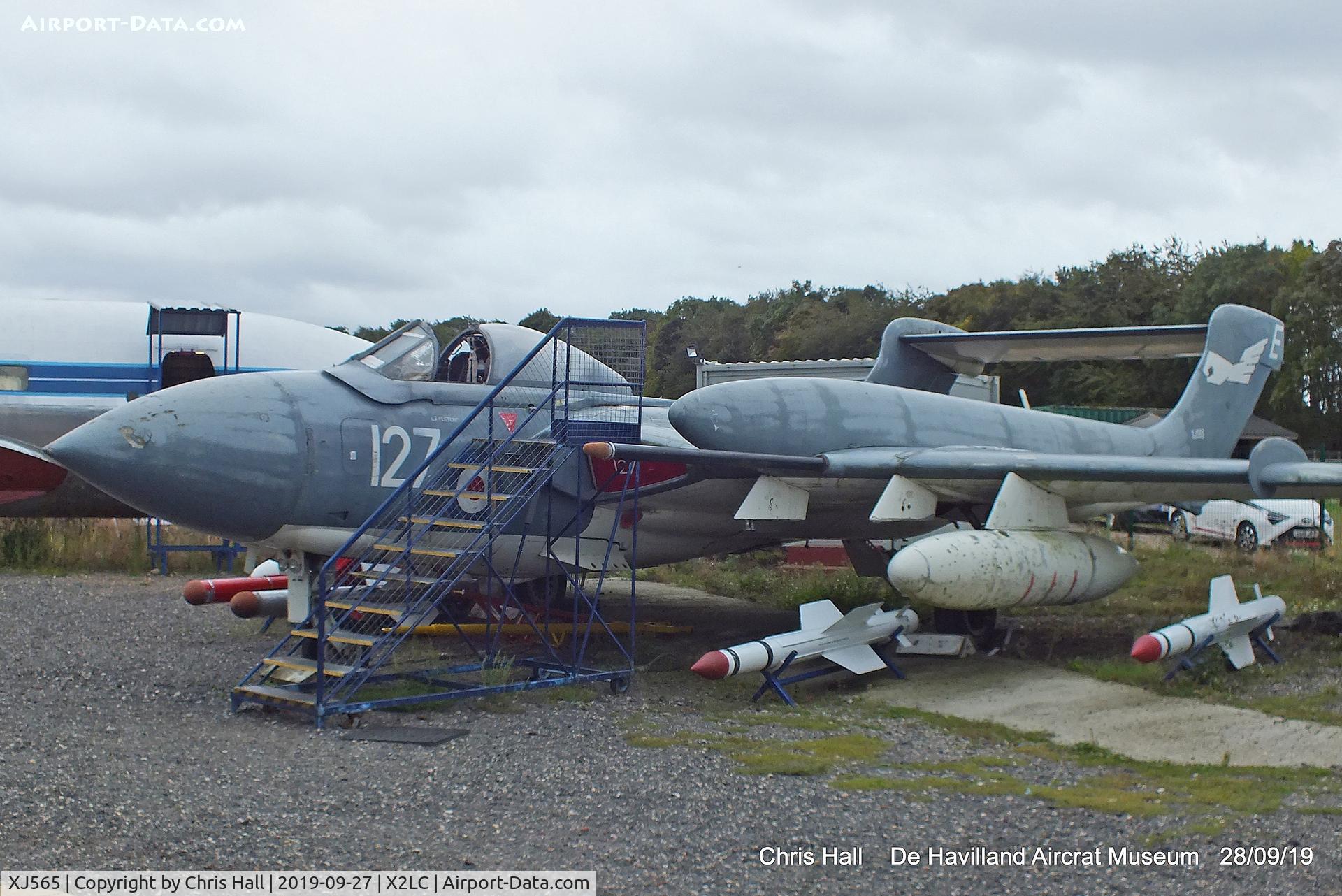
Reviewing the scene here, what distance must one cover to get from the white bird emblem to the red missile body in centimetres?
1052

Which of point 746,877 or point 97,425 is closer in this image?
point 746,877

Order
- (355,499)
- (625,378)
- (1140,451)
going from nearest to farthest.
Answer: (355,499), (625,378), (1140,451)

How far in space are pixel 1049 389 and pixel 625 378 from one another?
4194 centimetres

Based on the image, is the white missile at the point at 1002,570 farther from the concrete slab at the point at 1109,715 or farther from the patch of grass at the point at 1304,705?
the patch of grass at the point at 1304,705

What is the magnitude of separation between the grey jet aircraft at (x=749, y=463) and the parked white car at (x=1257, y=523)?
11.3 metres

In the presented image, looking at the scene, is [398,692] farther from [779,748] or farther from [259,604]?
[779,748]

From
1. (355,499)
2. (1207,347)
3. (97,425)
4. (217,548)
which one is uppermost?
(1207,347)

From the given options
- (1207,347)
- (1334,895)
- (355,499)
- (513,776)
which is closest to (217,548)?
(355,499)

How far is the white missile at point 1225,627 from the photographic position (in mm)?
9734

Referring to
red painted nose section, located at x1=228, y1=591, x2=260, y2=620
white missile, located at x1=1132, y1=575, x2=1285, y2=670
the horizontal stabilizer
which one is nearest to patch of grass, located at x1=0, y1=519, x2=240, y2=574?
red painted nose section, located at x1=228, y1=591, x2=260, y2=620

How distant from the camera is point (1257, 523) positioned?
76.8 ft

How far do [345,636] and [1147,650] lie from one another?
19.9 ft

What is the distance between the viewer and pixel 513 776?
6.76 m

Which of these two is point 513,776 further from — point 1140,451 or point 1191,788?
point 1140,451
